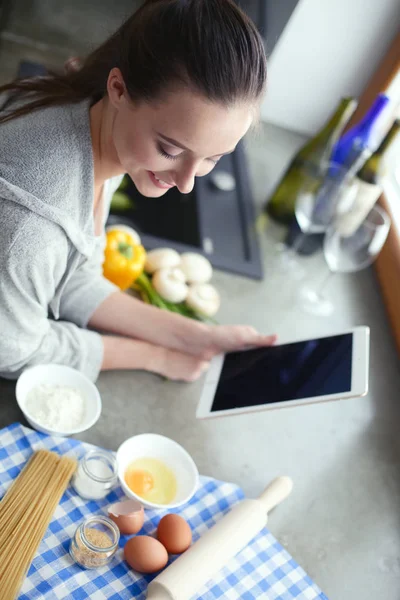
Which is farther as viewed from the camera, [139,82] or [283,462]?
[283,462]

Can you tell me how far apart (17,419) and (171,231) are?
2.58 feet

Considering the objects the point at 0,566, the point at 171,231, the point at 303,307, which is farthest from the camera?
the point at 171,231

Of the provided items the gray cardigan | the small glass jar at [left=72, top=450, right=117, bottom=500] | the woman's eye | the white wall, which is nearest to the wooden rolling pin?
the small glass jar at [left=72, top=450, right=117, bottom=500]

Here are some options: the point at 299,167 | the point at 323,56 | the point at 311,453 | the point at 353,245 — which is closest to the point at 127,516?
the point at 311,453

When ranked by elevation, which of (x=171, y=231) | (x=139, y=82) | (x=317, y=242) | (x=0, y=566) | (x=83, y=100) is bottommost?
(x=171, y=231)

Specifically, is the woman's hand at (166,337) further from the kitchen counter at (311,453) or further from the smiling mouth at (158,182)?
the smiling mouth at (158,182)

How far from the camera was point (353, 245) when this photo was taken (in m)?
1.39

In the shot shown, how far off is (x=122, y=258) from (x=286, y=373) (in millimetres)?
414

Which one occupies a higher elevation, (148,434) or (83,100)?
(83,100)

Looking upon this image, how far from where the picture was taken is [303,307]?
1.45 meters

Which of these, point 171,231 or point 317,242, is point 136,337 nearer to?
point 171,231

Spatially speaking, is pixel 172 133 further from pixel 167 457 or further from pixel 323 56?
pixel 323 56

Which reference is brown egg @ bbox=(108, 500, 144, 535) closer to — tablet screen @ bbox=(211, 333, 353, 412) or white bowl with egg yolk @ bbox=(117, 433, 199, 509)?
white bowl with egg yolk @ bbox=(117, 433, 199, 509)

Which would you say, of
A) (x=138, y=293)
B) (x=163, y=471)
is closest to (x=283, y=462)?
(x=163, y=471)
